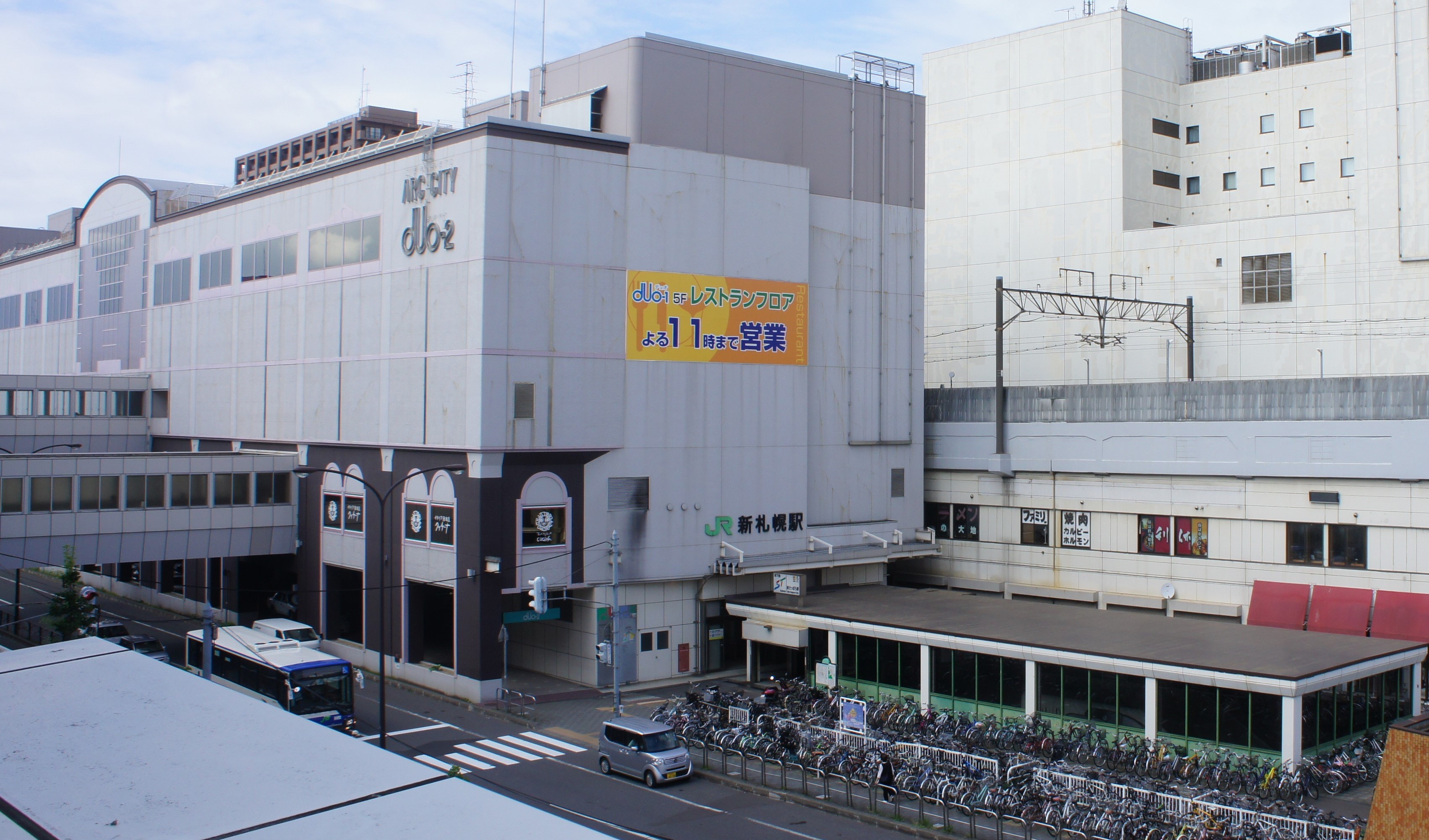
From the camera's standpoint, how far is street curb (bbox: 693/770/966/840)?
24875mm

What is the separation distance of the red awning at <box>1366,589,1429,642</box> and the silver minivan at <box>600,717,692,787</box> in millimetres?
22632

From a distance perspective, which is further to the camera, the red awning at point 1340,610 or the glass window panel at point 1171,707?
the red awning at point 1340,610

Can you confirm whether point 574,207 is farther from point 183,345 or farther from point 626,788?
point 183,345

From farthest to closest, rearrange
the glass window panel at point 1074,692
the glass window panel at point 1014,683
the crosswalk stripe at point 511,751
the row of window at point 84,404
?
the row of window at point 84,404
the glass window panel at point 1014,683
the crosswalk stripe at point 511,751
the glass window panel at point 1074,692

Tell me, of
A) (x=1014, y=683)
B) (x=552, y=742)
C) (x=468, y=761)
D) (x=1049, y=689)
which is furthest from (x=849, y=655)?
(x=468, y=761)

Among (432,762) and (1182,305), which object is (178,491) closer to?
(432,762)

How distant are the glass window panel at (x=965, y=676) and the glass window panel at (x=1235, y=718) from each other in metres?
7.18

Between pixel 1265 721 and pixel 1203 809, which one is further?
pixel 1265 721

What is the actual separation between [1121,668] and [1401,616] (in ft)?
41.2

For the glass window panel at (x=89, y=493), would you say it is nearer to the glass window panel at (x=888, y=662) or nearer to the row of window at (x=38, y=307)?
the glass window panel at (x=888, y=662)

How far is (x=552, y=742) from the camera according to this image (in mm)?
33719

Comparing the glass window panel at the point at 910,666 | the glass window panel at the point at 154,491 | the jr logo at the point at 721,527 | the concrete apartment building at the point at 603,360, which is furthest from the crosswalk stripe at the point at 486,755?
the glass window panel at the point at 154,491

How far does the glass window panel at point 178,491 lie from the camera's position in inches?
1756

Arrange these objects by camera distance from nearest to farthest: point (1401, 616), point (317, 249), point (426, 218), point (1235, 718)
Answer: point (1235, 718) < point (1401, 616) < point (426, 218) < point (317, 249)
